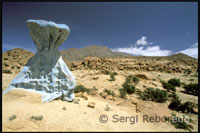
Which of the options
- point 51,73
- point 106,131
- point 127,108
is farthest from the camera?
point 127,108

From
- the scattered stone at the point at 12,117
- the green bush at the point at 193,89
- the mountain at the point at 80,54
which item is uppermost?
the mountain at the point at 80,54

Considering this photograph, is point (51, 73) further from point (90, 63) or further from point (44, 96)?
point (90, 63)

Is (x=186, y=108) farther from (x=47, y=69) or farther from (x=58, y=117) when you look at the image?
(x=47, y=69)

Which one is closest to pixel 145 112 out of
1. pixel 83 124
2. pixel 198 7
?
pixel 83 124

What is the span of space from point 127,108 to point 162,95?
3.10m

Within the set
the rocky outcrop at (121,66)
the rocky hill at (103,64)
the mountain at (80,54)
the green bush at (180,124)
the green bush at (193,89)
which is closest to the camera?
the green bush at (180,124)

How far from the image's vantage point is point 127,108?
195 inches

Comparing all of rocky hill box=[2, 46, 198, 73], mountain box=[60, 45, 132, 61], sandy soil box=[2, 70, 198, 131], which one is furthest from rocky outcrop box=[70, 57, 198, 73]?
mountain box=[60, 45, 132, 61]

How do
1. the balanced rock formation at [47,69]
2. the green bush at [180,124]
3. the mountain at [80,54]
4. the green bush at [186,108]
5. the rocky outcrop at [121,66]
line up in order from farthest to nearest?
the mountain at [80,54] < the rocky outcrop at [121,66] < the green bush at [186,108] < the balanced rock formation at [47,69] < the green bush at [180,124]

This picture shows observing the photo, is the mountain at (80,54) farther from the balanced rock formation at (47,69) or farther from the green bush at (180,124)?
the green bush at (180,124)

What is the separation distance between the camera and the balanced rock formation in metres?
3.96

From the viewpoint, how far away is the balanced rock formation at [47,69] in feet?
13.0

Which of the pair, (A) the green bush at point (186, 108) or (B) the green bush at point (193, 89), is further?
(B) the green bush at point (193, 89)

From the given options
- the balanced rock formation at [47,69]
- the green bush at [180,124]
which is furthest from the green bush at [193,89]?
the balanced rock formation at [47,69]
